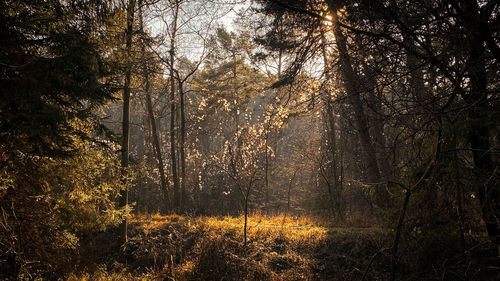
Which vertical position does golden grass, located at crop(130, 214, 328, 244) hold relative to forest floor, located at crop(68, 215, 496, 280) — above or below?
above

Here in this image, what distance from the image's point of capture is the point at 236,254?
24.0 feet

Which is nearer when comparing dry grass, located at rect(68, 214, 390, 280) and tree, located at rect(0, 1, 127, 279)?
tree, located at rect(0, 1, 127, 279)

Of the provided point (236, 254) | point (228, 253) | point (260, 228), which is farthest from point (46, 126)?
point (260, 228)

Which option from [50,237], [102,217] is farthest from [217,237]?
[50,237]

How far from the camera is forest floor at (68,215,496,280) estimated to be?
6.04 meters

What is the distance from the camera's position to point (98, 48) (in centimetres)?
560

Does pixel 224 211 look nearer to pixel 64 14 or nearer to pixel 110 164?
pixel 110 164

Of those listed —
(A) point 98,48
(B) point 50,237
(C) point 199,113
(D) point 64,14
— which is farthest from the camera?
(C) point 199,113

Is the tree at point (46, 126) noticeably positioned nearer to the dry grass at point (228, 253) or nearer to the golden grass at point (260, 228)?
the dry grass at point (228, 253)

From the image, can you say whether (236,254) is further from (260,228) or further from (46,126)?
(46,126)

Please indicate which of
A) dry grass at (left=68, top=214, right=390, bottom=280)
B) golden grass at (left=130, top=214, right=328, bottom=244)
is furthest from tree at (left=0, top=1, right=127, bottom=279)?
golden grass at (left=130, top=214, right=328, bottom=244)

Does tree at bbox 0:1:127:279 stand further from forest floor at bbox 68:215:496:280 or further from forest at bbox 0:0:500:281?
forest floor at bbox 68:215:496:280

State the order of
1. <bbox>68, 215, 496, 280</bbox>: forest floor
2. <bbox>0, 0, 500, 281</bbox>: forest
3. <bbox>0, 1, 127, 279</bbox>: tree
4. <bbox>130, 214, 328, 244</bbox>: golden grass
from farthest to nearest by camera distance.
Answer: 1. <bbox>130, 214, 328, 244</bbox>: golden grass
2. <bbox>68, 215, 496, 280</bbox>: forest floor
3. <bbox>0, 1, 127, 279</bbox>: tree
4. <bbox>0, 0, 500, 281</bbox>: forest

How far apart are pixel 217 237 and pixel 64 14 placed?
646 cm
